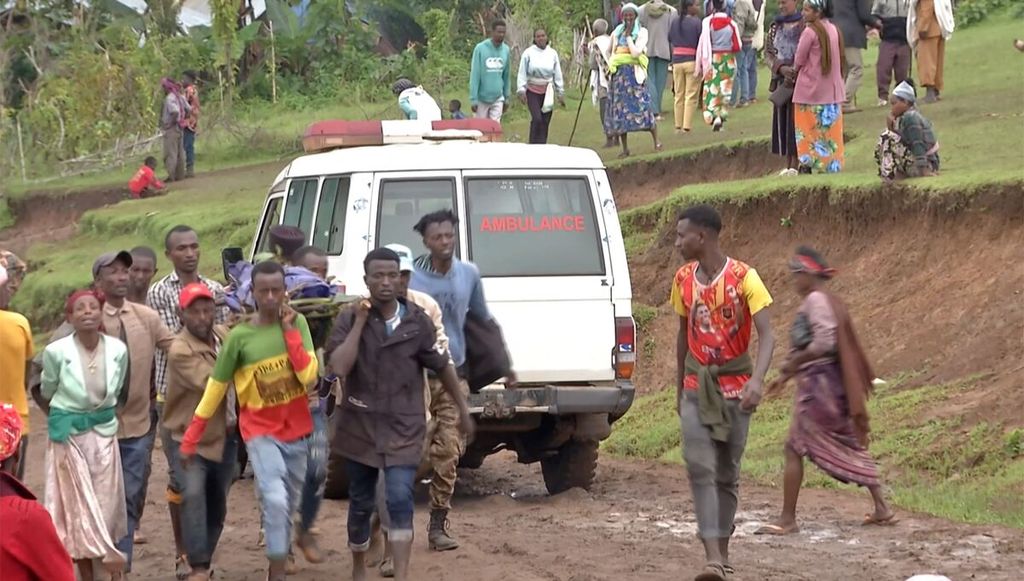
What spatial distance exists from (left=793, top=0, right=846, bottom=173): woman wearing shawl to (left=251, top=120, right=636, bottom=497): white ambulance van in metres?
5.78

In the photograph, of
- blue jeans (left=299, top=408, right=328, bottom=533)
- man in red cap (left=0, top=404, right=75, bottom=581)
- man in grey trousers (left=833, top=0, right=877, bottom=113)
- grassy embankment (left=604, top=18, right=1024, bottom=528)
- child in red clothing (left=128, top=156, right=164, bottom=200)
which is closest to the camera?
man in red cap (left=0, top=404, right=75, bottom=581)

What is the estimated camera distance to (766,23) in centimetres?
3006

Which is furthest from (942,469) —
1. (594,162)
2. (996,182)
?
(996,182)

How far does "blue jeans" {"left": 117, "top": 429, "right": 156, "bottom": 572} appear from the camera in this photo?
7344mm

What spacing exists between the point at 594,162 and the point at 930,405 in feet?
9.37

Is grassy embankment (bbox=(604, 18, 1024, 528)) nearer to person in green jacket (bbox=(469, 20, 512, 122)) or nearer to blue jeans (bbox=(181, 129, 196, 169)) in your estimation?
person in green jacket (bbox=(469, 20, 512, 122))

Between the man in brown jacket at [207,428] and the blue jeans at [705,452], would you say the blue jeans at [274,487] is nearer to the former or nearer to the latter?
the man in brown jacket at [207,428]

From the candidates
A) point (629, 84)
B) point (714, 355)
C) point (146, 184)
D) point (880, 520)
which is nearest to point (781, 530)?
point (880, 520)

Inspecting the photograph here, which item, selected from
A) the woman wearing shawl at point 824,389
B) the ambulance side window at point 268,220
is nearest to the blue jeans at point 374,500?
the woman wearing shawl at point 824,389

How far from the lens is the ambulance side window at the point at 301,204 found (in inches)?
400

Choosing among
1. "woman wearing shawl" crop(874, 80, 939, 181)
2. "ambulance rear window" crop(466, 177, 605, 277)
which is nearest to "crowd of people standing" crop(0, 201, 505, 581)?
"ambulance rear window" crop(466, 177, 605, 277)

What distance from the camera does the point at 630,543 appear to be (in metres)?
8.26

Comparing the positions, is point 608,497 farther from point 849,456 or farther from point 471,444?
point 849,456

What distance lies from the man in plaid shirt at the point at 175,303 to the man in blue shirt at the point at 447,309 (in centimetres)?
104
